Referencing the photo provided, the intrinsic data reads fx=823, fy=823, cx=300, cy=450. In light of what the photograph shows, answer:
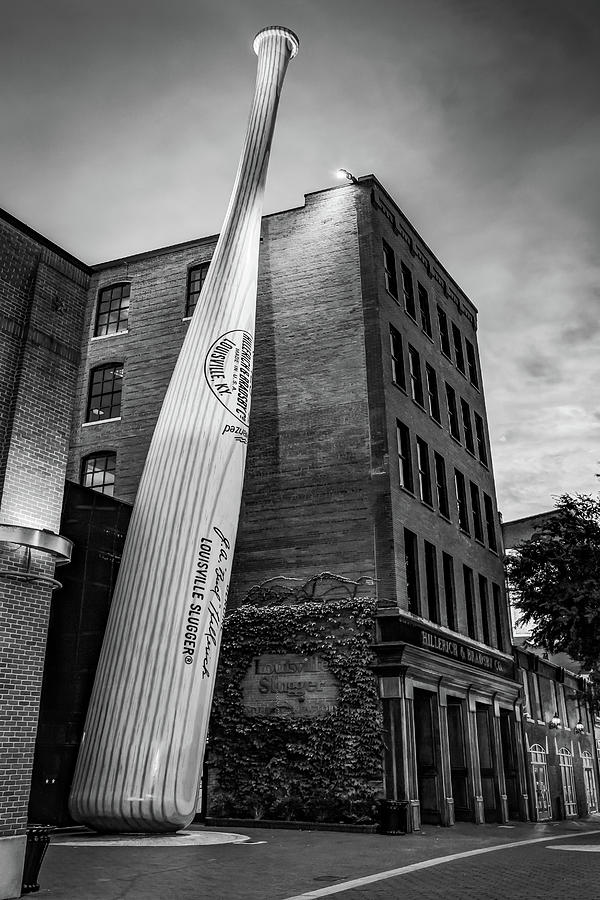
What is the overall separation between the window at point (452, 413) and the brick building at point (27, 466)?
1839cm

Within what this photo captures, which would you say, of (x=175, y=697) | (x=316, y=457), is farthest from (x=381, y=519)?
(x=175, y=697)

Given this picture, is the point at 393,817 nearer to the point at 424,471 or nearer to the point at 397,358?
the point at 424,471

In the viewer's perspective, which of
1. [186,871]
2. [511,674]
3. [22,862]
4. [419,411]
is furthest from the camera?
[511,674]

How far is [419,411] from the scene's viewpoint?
2594 cm

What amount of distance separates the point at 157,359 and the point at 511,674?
54.0ft

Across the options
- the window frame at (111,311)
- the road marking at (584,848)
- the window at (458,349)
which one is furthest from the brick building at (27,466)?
the window at (458,349)

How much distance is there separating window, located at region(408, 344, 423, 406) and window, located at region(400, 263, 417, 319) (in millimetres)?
1356

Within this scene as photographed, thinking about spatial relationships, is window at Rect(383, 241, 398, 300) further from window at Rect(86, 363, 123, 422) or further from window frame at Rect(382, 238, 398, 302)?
window at Rect(86, 363, 123, 422)

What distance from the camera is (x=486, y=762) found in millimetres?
25688

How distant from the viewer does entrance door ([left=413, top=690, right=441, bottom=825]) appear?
21.7 m

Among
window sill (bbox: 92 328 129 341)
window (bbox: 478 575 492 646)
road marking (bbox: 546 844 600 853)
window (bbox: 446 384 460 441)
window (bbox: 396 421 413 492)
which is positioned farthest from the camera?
window (bbox: 446 384 460 441)

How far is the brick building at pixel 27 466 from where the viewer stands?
1016 cm

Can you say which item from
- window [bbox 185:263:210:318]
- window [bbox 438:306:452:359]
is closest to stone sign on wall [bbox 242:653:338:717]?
window [bbox 185:263:210:318]

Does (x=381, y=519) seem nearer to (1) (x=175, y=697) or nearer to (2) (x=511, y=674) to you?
(1) (x=175, y=697)
